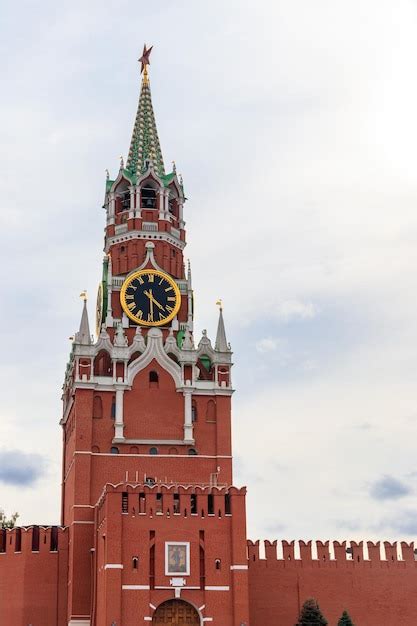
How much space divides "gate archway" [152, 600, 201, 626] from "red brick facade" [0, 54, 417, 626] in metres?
0.06

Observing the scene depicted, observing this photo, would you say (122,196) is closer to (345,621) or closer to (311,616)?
(311,616)

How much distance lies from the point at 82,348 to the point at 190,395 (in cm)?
732

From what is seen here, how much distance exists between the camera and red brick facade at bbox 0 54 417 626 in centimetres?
5766

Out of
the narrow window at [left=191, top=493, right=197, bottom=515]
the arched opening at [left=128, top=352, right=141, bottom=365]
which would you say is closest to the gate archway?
the narrow window at [left=191, top=493, right=197, bottom=515]

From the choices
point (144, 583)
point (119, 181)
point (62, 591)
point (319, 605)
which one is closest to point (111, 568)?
point (144, 583)

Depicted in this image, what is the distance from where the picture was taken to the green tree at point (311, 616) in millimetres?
60812

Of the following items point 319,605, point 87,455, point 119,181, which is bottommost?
point 319,605

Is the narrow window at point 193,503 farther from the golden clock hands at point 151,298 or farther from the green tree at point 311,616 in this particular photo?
the golden clock hands at point 151,298

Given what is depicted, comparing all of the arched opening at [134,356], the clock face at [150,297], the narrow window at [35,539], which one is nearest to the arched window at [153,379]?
the arched opening at [134,356]

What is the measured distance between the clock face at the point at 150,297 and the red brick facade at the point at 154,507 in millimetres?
524

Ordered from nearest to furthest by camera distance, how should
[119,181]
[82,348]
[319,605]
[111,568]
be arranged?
[111,568] → [319,605] → [82,348] → [119,181]

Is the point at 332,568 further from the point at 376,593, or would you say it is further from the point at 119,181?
the point at 119,181

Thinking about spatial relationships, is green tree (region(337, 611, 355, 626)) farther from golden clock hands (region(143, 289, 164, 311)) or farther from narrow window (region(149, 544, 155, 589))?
golden clock hands (region(143, 289, 164, 311))

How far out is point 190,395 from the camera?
227ft
